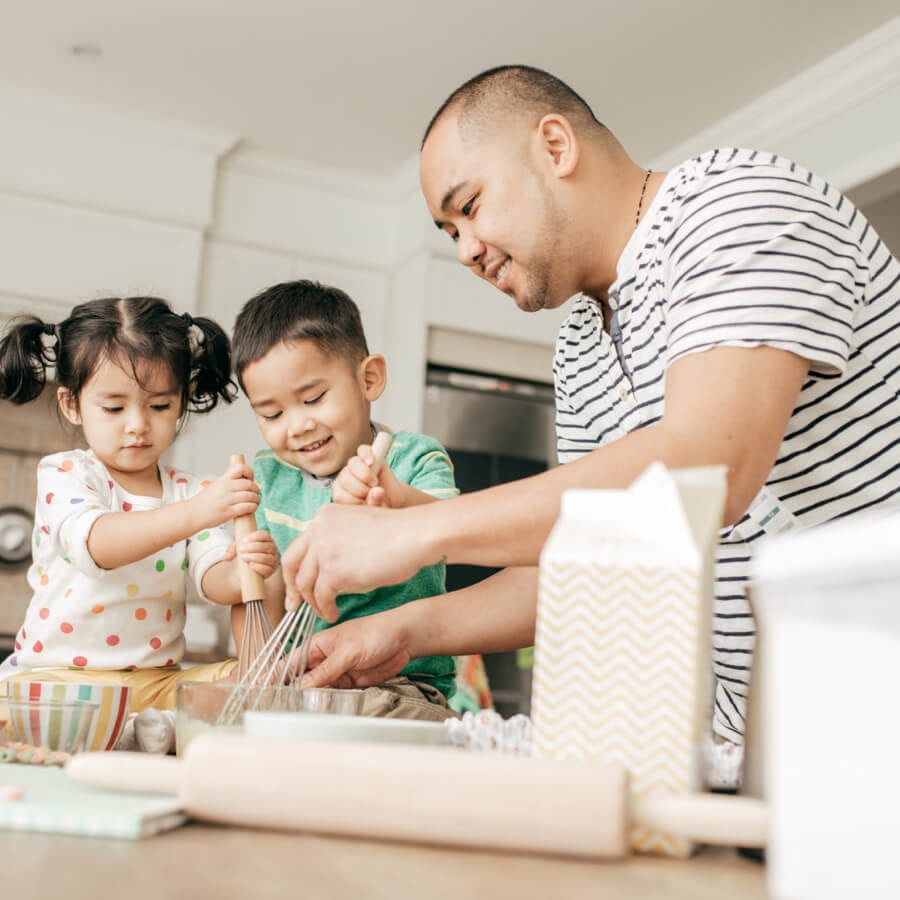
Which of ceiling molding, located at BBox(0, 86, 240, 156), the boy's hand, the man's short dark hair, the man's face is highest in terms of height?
ceiling molding, located at BBox(0, 86, 240, 156)

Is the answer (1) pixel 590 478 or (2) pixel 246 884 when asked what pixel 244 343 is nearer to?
(1) pixel 590 478

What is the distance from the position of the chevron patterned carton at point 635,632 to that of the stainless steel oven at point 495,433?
3175mm

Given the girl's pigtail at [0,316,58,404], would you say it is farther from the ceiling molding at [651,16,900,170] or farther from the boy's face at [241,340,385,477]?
the ceiling molding at [651,16,900,170]

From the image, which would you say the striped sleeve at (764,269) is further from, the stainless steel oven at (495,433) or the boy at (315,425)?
the stainless steel oven at (495,433)

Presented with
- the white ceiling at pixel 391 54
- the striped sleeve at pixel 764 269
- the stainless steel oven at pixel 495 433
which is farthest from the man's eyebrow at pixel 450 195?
the stainless steel oven at pixel 495 433

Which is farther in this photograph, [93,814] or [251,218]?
[251,218]

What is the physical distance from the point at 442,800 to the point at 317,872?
7cm

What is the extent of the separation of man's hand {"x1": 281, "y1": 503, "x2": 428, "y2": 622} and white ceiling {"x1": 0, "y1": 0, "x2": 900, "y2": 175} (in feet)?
8.20

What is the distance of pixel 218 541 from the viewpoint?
1.44 metres

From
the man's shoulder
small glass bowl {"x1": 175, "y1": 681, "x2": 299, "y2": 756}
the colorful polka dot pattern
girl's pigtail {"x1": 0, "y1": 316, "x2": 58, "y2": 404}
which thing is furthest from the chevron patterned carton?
girl's pigtail {"x1": 0, "y1": 316, "x2": 58, "y2": 404}

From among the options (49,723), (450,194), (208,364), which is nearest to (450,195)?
(450,194)

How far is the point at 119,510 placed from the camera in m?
1.39

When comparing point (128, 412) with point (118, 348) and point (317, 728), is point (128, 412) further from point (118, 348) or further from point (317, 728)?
point (317, 728)

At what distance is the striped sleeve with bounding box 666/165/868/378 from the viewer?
854 mm
